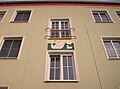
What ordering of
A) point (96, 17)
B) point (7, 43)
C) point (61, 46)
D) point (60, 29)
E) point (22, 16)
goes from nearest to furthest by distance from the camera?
point (61, 46) < point (7, 43) < point (60, 29) < point (96, 17) < point (22, 16)

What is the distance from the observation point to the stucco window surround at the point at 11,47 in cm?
1063

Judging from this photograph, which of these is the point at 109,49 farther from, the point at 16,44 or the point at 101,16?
the point at 16,44

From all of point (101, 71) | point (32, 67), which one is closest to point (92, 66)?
point (101, 71)

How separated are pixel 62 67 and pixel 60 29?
3866 mm

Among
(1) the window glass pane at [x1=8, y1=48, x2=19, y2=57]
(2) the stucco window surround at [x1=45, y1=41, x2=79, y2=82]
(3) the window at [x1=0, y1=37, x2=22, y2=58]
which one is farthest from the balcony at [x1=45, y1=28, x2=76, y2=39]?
(1) the window glass pane at [x1=8, y1=48, x2=19, y2=57]

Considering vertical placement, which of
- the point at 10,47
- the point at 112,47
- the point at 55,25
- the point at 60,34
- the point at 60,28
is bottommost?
the point at 112,47

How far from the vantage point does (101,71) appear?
30.6 feet

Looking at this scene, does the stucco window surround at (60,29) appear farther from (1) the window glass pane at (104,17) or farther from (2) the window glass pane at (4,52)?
(1) the window glass pane at (104,17)

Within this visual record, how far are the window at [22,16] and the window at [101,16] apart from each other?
19.5 ft

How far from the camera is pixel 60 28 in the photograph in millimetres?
13070

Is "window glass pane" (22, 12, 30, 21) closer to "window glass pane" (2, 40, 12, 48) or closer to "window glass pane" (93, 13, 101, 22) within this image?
"window glass pane" (2, 40, 12, 48)

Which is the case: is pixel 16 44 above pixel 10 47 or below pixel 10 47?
above

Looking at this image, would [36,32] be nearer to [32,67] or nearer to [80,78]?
[32,67]

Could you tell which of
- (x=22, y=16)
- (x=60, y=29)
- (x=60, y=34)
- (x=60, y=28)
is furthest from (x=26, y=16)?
(x=60, y=34)
